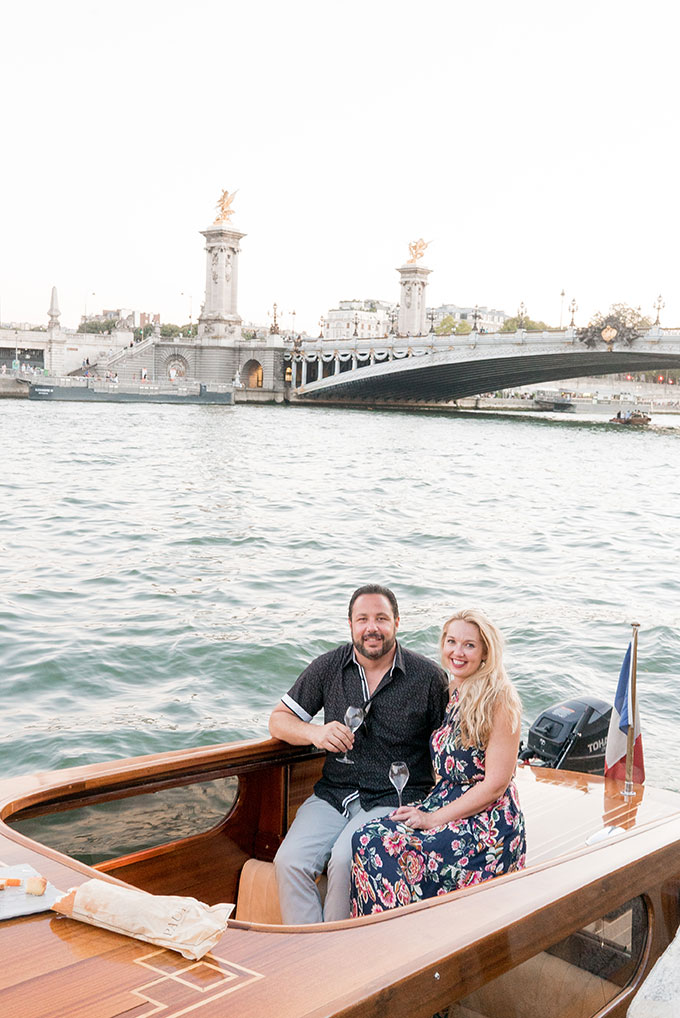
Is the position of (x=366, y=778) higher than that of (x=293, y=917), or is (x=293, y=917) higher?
(x=366, y=778)

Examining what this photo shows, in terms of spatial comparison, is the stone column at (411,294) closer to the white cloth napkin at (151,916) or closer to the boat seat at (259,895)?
the boat seat at (259,895)

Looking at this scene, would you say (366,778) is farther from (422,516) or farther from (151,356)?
(151,356)

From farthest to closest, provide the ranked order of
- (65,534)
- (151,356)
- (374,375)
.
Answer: (151,356) → (374,375) → (65,534)

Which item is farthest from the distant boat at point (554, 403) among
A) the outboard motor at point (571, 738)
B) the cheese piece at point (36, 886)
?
the cheese piece at point (36, 886)

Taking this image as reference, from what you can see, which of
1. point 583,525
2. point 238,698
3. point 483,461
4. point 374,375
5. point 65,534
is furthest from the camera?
point 374,375

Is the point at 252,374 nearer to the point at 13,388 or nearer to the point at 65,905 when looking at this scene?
the point at 13,388

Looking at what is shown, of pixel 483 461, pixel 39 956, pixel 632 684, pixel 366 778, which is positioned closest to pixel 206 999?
pixel 39 956

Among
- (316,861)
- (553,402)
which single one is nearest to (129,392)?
(553,402)

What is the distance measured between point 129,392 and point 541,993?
152ft

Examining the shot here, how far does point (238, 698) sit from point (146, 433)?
77.0ft

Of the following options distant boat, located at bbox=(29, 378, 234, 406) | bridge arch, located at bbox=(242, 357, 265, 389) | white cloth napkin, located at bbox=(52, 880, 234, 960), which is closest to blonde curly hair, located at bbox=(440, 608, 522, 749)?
white cloth napkin, located at bbox=(52, 880, 234, 960)

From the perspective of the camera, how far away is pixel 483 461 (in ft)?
82.4

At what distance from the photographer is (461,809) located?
2.88m

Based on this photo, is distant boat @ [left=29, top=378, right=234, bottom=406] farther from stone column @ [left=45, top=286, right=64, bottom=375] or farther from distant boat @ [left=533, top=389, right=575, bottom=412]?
distant boat @ [left=533, top=389, right=575, bottom=412]
